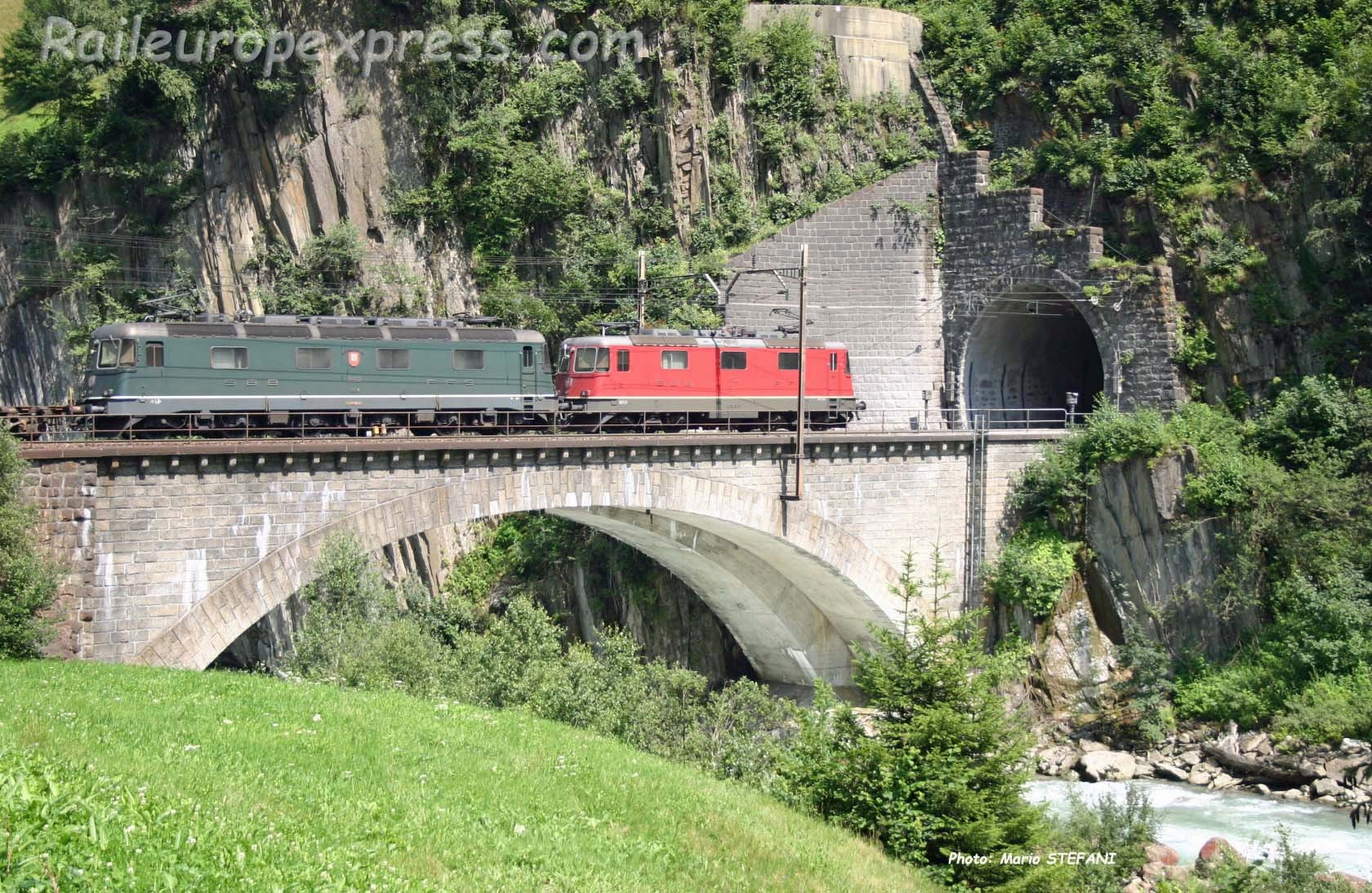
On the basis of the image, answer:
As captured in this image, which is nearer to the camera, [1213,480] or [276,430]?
[276,430]

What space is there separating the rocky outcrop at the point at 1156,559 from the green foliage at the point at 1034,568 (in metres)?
0.88

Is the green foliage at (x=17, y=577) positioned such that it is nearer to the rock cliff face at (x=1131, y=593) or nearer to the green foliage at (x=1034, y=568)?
the green foliage at (x=1034, y=568)

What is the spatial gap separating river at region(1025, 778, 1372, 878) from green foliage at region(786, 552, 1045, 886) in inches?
268

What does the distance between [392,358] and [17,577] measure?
10742mm

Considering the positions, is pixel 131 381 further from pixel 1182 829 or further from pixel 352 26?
pixel 1182 829

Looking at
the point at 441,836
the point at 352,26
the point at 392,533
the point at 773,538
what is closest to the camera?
the point at 441,836

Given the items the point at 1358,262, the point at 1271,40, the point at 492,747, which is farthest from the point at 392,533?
the point at 1271,40

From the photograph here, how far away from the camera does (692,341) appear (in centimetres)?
3547

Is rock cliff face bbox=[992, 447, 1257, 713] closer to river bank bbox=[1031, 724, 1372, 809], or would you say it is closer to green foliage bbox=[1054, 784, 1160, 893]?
river bank bbox=[1031, 724, 1372, 809]

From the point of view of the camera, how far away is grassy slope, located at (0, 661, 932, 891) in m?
10.5

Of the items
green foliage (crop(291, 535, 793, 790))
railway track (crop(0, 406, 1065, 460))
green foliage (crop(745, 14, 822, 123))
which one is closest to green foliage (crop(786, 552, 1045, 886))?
green foliage (crop(291, 535, 793, 790))

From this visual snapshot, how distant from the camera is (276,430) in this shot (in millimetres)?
29250

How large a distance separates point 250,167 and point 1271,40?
31.8 m

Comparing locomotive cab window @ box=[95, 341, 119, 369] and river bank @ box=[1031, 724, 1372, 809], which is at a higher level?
locomotive cab window @ box=[95, 341, 119, 369]
